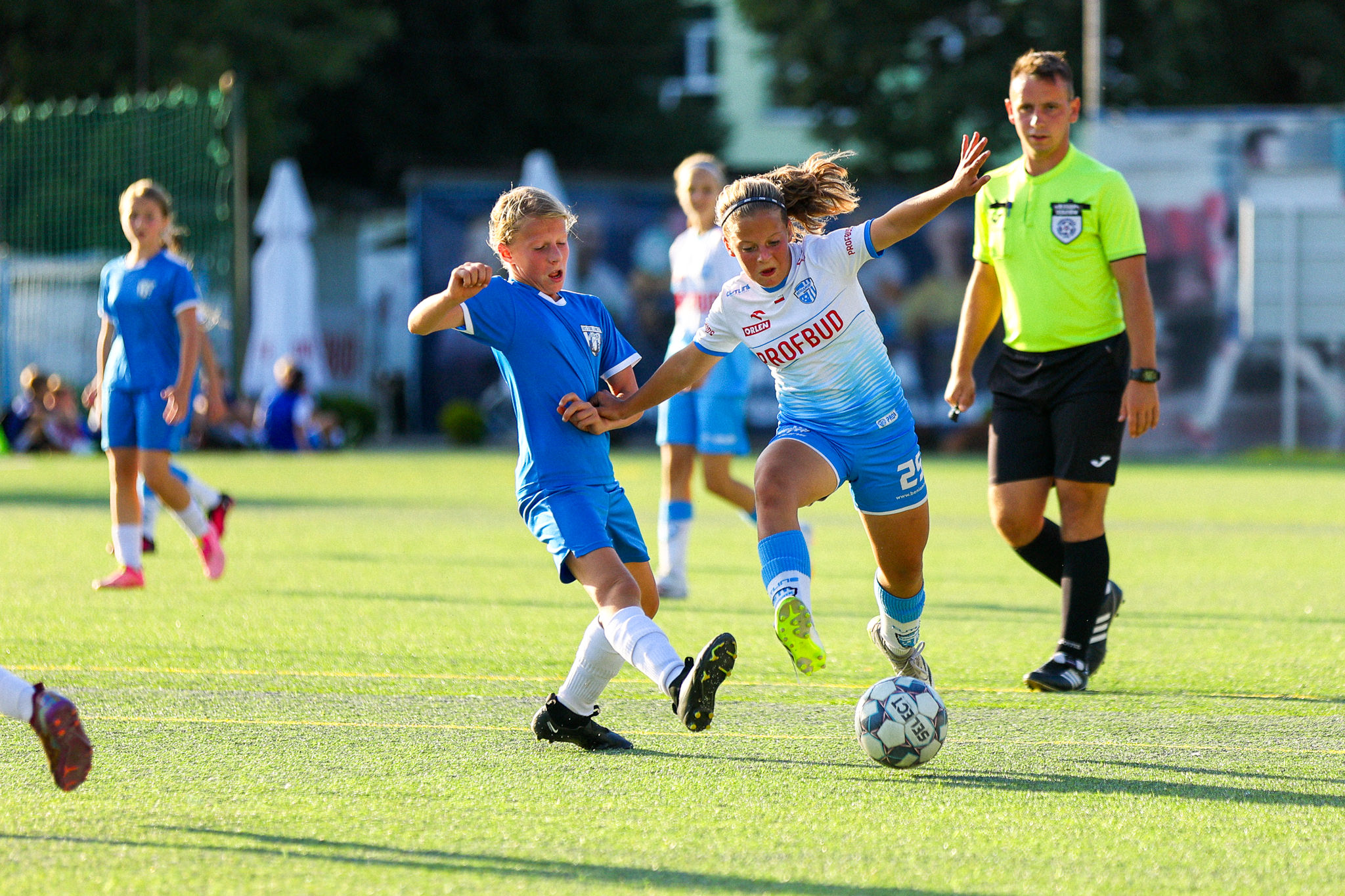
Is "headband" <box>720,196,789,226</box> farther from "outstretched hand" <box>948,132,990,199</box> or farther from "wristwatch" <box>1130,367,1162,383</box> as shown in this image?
"wristwatch" <box>1130,367,1162,383</box>

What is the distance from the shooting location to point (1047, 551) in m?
6.16

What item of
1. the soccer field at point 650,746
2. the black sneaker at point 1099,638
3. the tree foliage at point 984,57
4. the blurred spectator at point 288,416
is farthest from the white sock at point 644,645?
the tree foliage at point 984,57

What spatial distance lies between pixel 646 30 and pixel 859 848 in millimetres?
32197

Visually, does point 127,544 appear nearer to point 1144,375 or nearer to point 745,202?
point 745,202

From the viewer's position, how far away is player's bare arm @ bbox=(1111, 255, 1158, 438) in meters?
5.58

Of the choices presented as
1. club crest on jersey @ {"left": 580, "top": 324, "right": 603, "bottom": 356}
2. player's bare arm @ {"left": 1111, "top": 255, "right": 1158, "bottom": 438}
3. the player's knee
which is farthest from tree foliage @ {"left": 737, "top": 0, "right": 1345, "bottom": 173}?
club crest on jersey @ {"left": 580, "top": 324, "right": 603, "bottom": 356}

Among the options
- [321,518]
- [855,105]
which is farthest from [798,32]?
[321,518]

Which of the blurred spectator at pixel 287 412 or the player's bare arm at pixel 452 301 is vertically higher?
the player's bare arm at pixel 452 301

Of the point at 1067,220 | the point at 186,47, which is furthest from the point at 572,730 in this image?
the point at 186,47

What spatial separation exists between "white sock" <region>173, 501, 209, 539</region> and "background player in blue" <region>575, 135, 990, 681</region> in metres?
4.70

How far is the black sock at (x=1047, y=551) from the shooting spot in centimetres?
614

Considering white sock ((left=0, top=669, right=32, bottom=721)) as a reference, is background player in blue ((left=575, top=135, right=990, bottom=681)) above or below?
above

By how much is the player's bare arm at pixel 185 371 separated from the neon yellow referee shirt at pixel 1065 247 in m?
4.47

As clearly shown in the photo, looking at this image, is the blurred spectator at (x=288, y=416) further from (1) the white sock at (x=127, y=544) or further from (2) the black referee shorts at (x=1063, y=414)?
(2) the black referee shorts at (x=1063, y=414)
